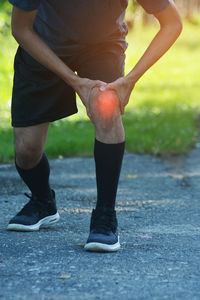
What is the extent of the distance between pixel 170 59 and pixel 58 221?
15.1 meters

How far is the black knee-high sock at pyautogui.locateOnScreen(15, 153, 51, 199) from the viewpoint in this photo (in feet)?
12.6

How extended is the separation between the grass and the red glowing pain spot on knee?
3.17m

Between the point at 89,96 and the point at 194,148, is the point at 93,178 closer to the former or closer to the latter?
the point at 194,148

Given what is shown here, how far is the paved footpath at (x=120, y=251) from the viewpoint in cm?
→ 281

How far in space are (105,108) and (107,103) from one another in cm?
3

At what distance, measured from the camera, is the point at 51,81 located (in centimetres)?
349

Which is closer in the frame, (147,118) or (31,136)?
(31,136)

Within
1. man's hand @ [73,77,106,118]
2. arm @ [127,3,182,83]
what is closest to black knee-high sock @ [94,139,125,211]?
man's hand @ [73,77,106,118]

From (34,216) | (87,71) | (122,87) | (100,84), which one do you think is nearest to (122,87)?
(122,87)

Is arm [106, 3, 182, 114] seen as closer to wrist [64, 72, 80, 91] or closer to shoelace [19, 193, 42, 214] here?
wrist [64, 72, 80, 91]

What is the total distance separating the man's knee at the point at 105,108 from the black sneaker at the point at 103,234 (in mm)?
459

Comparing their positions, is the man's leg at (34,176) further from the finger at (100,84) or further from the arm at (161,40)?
the arm at (161,40)

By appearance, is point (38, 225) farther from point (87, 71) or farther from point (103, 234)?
point (87, 71)

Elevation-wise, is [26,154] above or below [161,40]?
below
